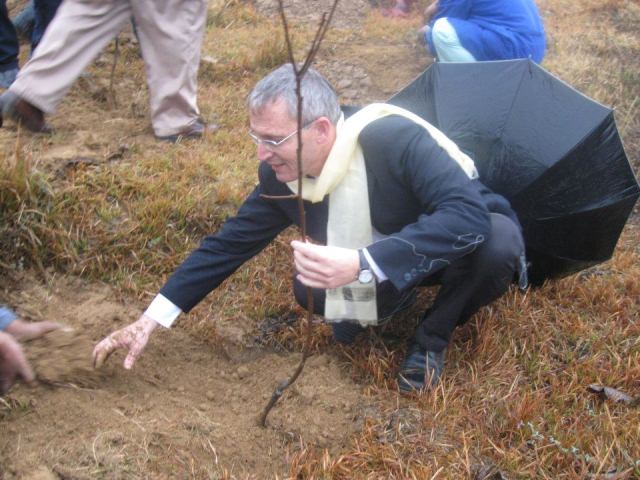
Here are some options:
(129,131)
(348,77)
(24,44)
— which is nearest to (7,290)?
(129,131)

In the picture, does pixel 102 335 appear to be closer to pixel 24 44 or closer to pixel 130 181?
pixel 130 181

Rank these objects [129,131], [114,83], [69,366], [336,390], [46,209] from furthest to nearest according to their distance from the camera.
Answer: [114,83] < [129,131] < [46,209] < [336,390] < [69,366]

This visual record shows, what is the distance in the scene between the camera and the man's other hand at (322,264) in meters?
2.04

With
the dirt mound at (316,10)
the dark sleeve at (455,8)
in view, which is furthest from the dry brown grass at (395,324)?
the dirt mound at (316,10)

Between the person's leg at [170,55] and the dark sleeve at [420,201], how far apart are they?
1983 mm

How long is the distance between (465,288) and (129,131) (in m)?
2.48

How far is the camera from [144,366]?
287 cm

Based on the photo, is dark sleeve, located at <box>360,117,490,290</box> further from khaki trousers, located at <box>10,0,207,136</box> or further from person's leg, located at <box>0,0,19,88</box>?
person's leg, located at <box>0,0,19,88</box>

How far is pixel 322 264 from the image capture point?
2049 millimetres

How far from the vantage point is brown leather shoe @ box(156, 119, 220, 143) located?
418 cm

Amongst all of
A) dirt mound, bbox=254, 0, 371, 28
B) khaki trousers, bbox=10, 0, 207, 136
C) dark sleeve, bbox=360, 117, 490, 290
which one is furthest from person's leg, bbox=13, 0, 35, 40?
dark sleeve, bbox=360, 117, 490, 290

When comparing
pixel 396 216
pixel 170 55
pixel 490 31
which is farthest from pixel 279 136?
pixel 490 31

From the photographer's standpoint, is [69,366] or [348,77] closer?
[69,366]

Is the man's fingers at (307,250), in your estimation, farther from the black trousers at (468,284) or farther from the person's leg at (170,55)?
the person's leg at (170,55)
